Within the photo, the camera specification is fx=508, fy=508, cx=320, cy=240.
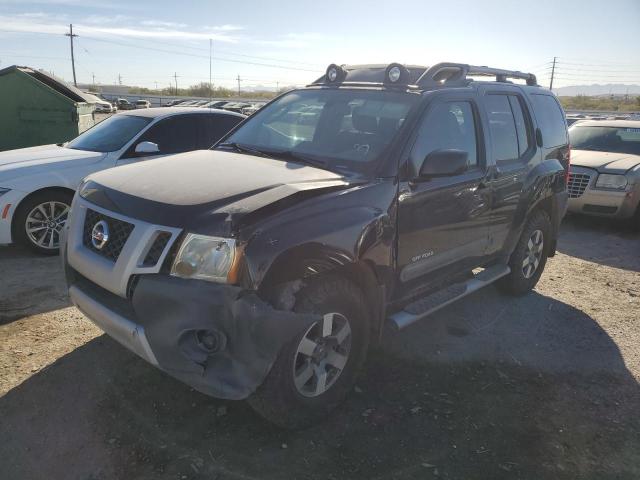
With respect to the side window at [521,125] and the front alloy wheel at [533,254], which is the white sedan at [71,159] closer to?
the side window at [521,125]

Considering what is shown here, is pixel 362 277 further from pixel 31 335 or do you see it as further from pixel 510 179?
pixel 31 335

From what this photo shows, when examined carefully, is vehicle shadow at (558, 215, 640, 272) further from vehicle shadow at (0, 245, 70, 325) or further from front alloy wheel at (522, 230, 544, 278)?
vehicle shadow at (0, 245, 70, 325)

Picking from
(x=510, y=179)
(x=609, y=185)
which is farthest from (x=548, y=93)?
(x=609, y=185)

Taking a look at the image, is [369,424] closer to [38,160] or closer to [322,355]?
[322,355]

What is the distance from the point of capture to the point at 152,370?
3412 millimetres

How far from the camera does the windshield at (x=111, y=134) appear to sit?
612 centimetres

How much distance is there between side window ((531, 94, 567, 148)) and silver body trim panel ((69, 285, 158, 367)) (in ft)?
13.6

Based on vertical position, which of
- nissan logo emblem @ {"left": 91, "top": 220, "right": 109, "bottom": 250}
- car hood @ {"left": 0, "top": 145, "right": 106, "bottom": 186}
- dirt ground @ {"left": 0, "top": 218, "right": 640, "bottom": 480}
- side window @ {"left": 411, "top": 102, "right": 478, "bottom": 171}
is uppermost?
side window @ {"left": 411, "top": 102, "right": 478, "bottom": 171}

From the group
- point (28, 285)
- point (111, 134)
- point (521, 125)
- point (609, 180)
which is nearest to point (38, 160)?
point (111, 134)

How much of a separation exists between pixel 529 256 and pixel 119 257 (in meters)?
4.05

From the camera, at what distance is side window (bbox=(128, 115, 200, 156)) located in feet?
20.5

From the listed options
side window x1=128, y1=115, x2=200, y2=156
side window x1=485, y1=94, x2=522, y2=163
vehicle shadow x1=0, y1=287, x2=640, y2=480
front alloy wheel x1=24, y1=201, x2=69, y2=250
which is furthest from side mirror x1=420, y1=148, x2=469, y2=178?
front alloy wheel x1=24, y1=201, x2=69, y2=250

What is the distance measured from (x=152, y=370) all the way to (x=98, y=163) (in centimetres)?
331

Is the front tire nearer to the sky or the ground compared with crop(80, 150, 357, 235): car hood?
nearer to the ground
